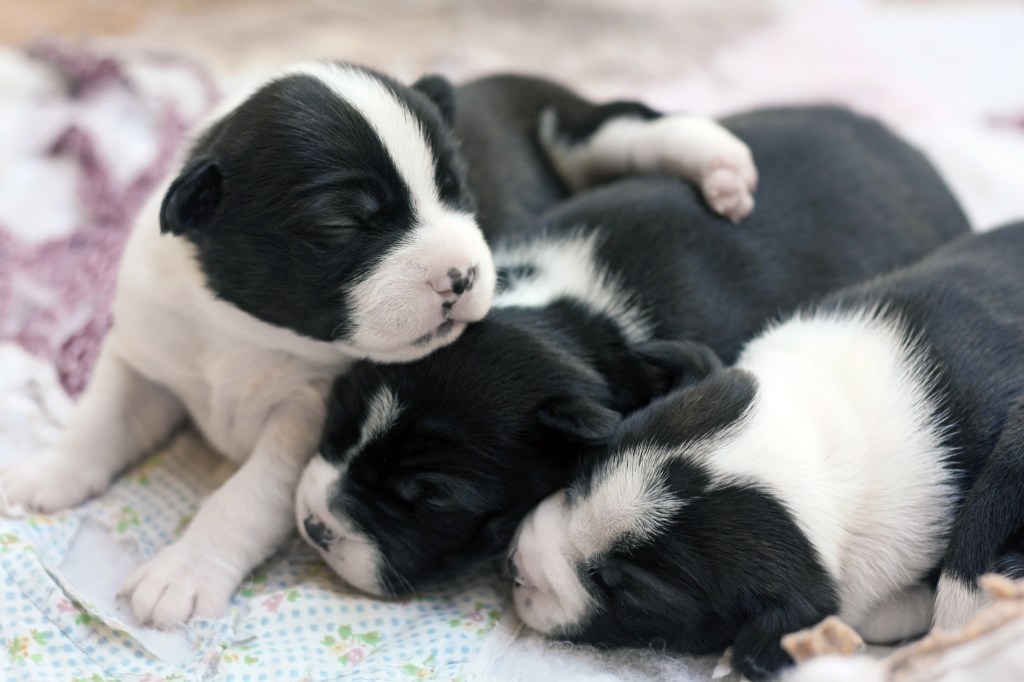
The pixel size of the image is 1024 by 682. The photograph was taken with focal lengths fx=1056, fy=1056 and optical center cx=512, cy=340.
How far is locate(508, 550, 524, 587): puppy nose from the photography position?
8.39 ft

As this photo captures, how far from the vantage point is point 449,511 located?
2.57 metres

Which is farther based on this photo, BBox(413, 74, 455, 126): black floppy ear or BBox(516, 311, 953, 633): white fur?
BBox(413, 74, 455, 126): black floppy ear

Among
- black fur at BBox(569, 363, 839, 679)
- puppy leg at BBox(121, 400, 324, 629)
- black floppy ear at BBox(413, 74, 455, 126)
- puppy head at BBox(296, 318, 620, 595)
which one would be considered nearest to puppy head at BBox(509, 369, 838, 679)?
black fur at BBox(569, 363, 839, 679)

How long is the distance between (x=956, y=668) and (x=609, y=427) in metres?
0.89

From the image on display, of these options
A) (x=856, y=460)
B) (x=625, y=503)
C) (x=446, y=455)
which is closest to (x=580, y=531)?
(x=625, y=503)

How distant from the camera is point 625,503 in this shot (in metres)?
2.38

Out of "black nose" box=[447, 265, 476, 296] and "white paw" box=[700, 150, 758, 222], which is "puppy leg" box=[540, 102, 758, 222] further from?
"black nose" box=[447, 265, 476, 296]

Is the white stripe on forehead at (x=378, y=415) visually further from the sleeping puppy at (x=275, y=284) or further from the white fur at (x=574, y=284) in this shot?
the white fur at (x=574, y=284)

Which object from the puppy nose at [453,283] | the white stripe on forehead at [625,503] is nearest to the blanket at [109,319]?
the white stripe on forehead at [625,503]

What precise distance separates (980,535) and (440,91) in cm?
184

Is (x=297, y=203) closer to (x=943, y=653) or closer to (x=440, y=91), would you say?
(x=440, y=91)

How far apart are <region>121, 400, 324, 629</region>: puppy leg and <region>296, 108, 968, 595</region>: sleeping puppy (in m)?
0.17

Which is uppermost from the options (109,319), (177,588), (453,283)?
(453,283)

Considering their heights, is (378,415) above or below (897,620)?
above
